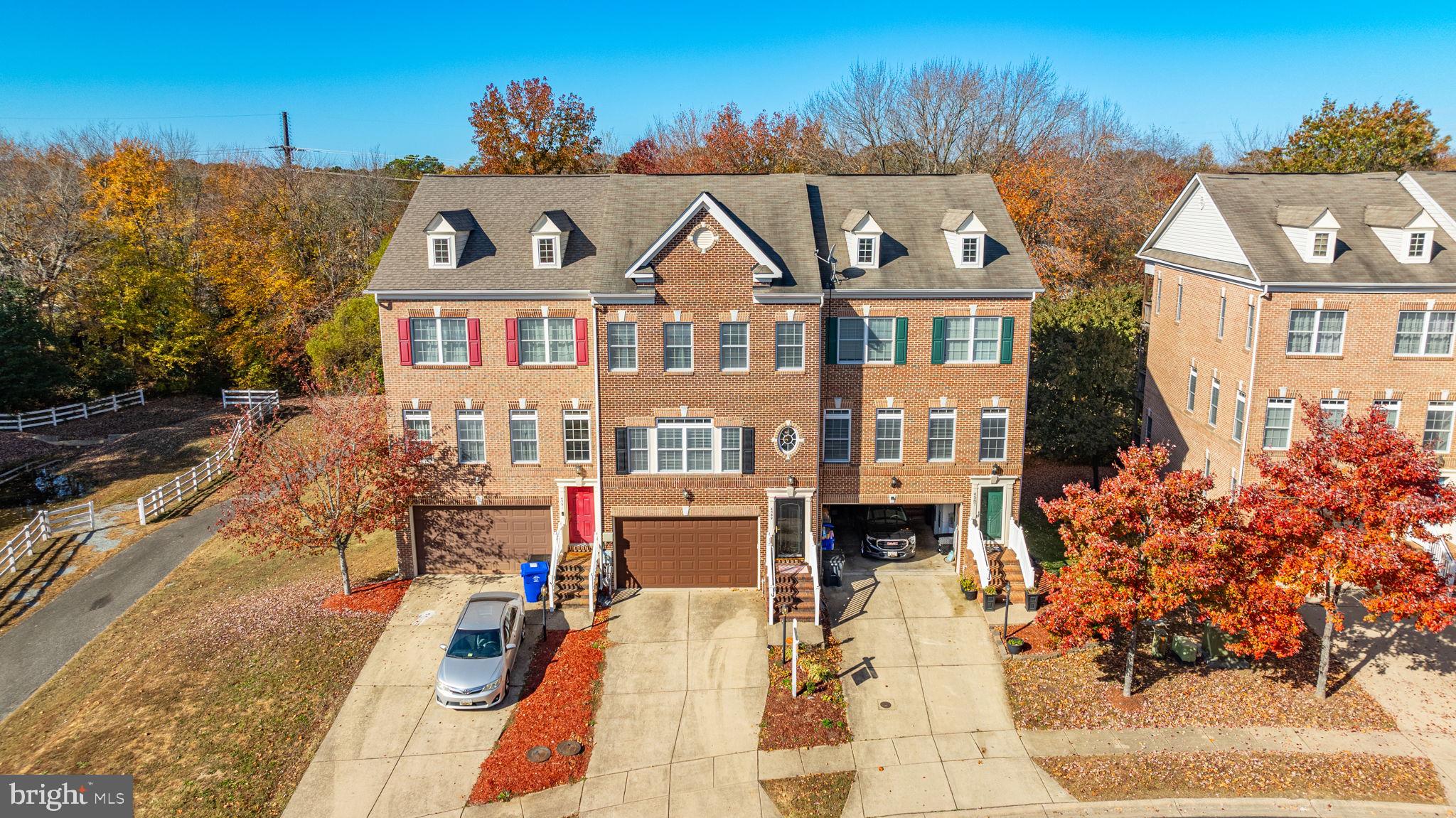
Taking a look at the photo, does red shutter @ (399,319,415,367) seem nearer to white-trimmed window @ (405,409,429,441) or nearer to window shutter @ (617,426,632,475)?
white-trimmed window @ (405,409,429,441)

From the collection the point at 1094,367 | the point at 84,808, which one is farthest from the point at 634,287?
the point at 1094,367

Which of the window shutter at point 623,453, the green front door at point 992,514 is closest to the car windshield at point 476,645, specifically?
the window shutter at point 623,453

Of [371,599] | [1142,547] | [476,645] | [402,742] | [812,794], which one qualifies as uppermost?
[1142,547]

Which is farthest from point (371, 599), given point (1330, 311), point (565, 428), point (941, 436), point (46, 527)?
point (1330, 311)

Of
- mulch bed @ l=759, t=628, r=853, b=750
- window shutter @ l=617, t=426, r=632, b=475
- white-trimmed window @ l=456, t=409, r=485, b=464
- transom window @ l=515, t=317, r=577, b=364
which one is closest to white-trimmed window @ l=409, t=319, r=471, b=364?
white-trimmed window @ l=456, t=409, r=485, b=464

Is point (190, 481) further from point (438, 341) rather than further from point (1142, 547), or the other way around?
point (1142, 547)

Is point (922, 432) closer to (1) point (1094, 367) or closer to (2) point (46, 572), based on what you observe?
(1) point (1094, 367)
